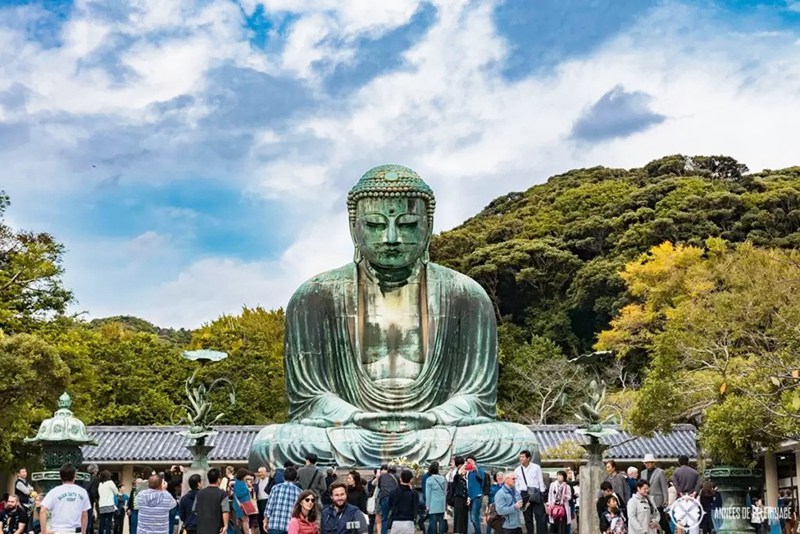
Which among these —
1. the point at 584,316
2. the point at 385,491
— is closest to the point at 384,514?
the point at 385,491

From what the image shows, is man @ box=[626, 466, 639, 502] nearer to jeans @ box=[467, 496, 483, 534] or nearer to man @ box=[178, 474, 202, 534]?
jeans @ box=[467, 496, 483, 534]

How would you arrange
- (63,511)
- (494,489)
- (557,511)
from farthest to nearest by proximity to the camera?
(557,511)
(494,489)
(63,511)

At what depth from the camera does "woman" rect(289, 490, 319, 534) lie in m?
9.53

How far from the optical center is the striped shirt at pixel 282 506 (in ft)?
36.3

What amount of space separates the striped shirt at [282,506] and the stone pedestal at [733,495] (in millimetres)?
7213

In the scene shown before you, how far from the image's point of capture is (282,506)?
11.1 m

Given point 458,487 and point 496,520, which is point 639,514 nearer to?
point 496,520

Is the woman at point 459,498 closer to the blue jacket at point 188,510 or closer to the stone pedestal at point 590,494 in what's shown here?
the stone pedestal at point 590,494

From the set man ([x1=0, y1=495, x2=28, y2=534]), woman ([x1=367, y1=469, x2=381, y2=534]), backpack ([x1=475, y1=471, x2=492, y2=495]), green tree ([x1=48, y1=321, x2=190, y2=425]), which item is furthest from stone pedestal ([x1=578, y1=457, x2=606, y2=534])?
green tree ([x1=48, y1=321, x2=190, y2=425])

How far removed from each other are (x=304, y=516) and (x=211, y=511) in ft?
7.27

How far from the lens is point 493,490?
544 inches

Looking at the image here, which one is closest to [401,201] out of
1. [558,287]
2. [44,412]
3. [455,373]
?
[455,373]

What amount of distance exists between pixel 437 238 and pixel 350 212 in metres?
34.7

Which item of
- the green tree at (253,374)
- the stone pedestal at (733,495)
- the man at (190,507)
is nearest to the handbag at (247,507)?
the man at (190,507)
